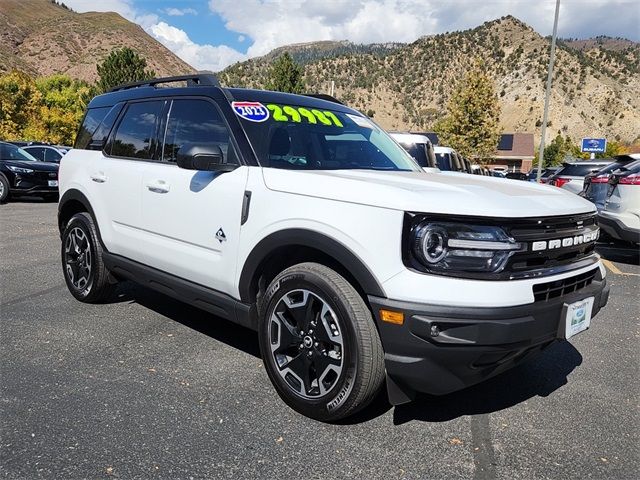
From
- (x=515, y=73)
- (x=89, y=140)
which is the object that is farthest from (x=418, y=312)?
(x=515, y=73)

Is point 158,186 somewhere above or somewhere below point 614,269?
above

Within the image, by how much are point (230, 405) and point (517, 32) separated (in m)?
112

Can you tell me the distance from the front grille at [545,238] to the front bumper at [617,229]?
4932 mm

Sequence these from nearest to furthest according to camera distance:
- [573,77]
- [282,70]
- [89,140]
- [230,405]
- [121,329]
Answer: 1. [230,405]
2. [121,329]
3. [89,140]
4. [282,70]
5. [573,77]

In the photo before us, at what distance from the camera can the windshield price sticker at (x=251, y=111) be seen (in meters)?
3.44

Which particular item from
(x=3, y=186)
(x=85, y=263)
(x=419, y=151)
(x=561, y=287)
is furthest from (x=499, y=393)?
(x=3, y=186)

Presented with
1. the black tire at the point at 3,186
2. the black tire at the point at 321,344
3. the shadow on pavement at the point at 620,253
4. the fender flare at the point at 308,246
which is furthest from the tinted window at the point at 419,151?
the black tire at the point at 3,186

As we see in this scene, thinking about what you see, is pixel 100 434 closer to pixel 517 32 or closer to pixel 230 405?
pixel 230 405

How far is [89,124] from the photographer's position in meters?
4.91

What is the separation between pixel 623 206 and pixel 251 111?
5970mm

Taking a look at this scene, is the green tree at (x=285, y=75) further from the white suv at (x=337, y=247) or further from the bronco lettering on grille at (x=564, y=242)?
the bronco lettering on grille at (x=564, y=242)

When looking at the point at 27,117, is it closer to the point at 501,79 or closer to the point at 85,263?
the point at 85,263

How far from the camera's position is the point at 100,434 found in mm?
2650

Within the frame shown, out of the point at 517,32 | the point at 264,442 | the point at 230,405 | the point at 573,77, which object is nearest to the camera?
the point at 264,442
